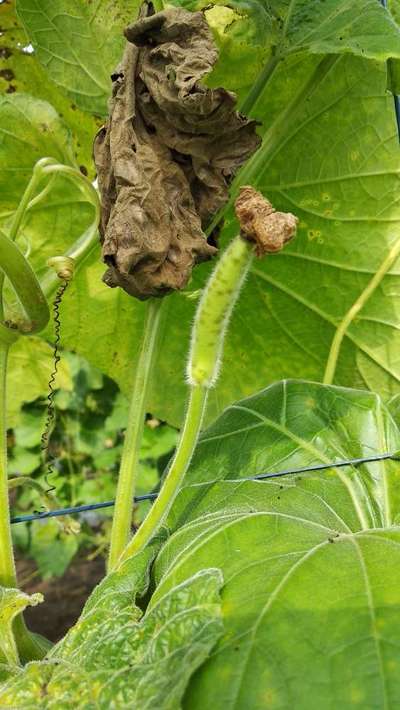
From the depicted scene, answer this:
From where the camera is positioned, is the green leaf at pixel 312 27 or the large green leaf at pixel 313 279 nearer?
the green leaf at pixel 312 27

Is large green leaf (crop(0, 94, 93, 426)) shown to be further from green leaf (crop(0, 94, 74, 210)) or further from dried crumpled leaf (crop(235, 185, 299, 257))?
dried crumpled leaf (crop(235, 185, 299, 257))

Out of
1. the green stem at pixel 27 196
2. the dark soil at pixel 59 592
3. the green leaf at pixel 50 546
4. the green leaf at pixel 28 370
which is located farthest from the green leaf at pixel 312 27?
the dark soil at pixel 59 592

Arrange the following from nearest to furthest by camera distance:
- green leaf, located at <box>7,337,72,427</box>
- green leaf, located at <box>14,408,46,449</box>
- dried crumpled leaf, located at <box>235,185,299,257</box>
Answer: dried crumpled leaf, located at <box>235,185,299,257</box> → green leaf, located at <box>7,337,72,427</box> → green leaf, located at <box>14,408,46,449</box>

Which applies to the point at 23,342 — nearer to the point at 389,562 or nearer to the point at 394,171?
the point at 394,171

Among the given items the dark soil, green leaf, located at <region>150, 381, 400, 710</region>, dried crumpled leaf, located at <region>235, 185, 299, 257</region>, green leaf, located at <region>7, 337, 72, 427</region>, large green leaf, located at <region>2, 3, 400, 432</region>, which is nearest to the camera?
green leaf, located at <region>150, 381, 400, 710</region>

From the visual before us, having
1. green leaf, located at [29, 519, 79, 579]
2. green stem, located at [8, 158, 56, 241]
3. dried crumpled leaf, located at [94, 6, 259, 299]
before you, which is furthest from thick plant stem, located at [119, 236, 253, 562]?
green leaf, located at [29, 519, 79, 579]

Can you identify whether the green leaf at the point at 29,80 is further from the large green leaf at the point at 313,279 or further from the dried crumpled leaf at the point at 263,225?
the dried crumpled leaf at the point at 263,225

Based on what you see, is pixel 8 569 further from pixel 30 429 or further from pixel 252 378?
pixel 30 429

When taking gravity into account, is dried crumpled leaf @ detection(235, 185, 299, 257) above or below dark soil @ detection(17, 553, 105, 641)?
above
